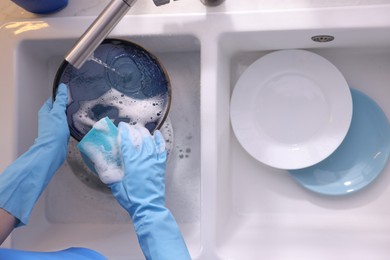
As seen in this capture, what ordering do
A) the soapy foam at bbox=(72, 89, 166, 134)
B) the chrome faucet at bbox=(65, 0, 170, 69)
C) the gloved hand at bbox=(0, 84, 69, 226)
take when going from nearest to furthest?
1. the chrome faucet at bbox=(65, 0, 170, 69)
2. the gloved hand at bbox=(0, 84, 69, 226)
3. the soapy foam at bbox=(72, 89, 166, 134)

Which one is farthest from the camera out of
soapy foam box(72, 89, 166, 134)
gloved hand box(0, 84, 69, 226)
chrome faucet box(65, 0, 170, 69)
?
soapy foam box(72, 89, 166, 134)

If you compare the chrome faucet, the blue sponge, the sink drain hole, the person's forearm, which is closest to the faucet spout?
the chrome faucet

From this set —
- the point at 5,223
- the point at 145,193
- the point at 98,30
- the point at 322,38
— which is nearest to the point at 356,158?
the point at 322,38

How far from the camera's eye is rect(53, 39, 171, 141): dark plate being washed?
3.34 feet

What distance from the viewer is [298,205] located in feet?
3.69

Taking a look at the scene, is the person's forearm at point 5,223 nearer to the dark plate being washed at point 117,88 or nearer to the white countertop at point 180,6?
the dark plate being washed at point 117,88

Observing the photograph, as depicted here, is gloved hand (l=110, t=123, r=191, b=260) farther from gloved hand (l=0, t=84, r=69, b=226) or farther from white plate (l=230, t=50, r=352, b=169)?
white plate (l=230, t=50, r=352, b=169)

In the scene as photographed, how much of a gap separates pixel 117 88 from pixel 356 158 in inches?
23.5

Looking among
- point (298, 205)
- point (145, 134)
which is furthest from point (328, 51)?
point (145, 134)

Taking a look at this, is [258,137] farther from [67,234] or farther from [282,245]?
[67,234]

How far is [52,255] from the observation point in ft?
2.90

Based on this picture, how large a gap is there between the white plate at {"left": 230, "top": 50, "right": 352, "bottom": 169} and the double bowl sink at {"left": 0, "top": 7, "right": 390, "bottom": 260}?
0.04m

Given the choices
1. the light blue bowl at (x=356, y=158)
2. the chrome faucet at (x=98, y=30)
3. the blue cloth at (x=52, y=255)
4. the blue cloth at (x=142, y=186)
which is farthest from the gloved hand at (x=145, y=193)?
the light blue bowl at (x=356, y=158)

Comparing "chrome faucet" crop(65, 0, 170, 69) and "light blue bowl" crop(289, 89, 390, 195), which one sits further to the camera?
"light blue bowl" crop(289, 89, 390, 195)
